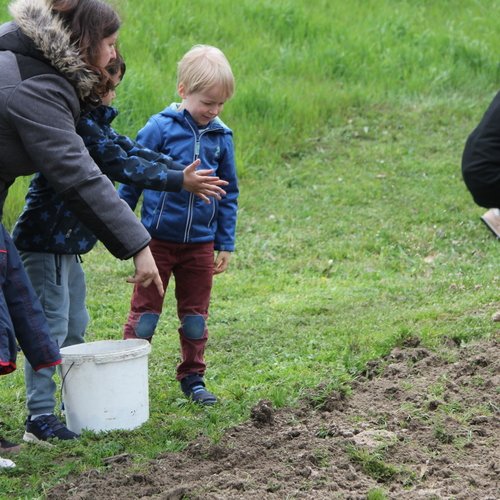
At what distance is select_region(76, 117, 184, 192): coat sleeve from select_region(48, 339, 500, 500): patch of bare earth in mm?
1109

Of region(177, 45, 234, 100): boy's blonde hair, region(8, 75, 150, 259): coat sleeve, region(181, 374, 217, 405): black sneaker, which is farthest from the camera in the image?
region(181, 374, 217, 405): black sneaker

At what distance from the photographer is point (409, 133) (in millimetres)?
11562

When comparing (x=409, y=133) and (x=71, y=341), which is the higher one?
(x=71, y=341)

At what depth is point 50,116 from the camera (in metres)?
3.96

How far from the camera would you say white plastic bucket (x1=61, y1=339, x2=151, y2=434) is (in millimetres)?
4578

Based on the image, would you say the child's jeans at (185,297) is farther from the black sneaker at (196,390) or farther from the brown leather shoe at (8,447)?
the brown leather shoe at (8,447)

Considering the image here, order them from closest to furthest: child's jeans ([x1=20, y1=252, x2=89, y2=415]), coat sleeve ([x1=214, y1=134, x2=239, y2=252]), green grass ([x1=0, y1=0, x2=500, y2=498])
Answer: child's jeans ([x1=20, y1=252, x2=89, y2=415]) → coat sleeve ([x1=214, y1=134, x2=239, y2=252]) → green grass ([x1=0, y1=0, x2=500, y2=498])

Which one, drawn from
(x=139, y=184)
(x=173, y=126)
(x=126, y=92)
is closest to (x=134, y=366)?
(x=139, y=184)

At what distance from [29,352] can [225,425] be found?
40.0 inches

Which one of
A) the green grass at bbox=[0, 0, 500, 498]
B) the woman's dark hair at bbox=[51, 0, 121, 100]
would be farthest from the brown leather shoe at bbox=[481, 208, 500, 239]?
the woman's dark hair at bbox=[51, 0, 121, 100]

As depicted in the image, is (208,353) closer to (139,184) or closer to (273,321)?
(273,321)

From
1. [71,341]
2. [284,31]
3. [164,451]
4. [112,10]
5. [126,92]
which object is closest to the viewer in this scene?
[112,10]

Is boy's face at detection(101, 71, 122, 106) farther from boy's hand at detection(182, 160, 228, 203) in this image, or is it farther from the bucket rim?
the bucket rim

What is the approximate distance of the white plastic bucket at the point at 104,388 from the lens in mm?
4578
